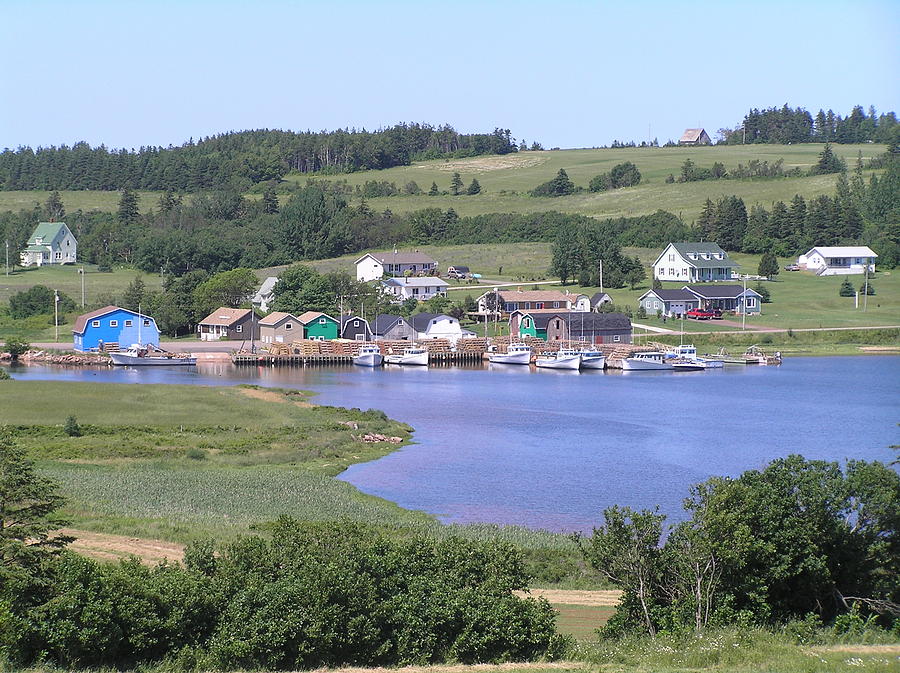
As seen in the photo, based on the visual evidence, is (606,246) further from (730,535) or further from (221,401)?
(730,535)

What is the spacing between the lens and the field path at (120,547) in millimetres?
19344

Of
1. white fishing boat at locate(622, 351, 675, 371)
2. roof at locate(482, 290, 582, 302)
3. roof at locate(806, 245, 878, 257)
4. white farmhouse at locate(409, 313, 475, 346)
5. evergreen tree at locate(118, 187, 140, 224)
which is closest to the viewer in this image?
white fishing boat at locate(622, 351, 675, 371)

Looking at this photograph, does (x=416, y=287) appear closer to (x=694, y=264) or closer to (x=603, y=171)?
(x=694, y=264)

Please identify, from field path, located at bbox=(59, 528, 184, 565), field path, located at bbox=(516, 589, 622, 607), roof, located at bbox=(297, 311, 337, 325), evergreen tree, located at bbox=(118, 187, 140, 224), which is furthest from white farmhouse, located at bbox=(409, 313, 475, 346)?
evergreen tree, located at bbox=(118, 187, 140, 224)

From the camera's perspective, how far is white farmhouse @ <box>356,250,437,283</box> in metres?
80.7

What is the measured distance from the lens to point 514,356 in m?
59.1

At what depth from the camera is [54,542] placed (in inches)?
634

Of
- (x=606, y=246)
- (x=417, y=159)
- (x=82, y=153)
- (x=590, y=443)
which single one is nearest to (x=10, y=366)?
(x=590, y=443)

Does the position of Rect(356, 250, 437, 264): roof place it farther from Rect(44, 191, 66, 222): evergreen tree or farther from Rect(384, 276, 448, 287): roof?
Rect(44, 191, 66, 222): evergreen tree

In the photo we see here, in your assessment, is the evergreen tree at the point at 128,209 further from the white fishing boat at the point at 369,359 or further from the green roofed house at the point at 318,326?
the white fishing boat at the point at 369,359

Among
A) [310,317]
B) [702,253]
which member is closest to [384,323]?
[310,317]

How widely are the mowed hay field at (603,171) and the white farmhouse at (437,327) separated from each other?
38129 millimetres

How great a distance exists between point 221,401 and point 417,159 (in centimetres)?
10808

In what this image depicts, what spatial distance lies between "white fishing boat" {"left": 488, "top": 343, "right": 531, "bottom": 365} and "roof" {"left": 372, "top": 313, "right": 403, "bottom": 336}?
21.0 ft
